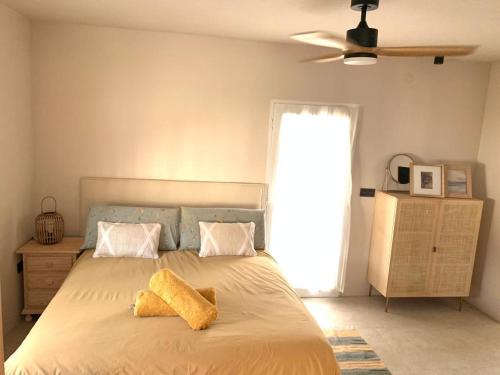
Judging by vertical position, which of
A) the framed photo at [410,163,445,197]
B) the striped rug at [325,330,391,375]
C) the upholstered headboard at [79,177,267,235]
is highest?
the framed photo at [410,163,445,197]

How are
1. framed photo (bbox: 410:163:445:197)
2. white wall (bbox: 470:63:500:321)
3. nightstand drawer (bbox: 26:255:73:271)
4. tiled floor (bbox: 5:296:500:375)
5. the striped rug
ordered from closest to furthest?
1. the striped rug
2. tiled floor (bbox: 5:296:500:375)
3. nightstand drawer (bbox: 26:255:73:271)
4. framed photo (bbox: 410:163:445:197)
5. white wall (bbox: 470:63:500:321)

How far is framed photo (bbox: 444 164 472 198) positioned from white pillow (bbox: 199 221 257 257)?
2.03 m

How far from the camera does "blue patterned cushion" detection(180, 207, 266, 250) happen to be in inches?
135

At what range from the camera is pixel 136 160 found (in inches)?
144

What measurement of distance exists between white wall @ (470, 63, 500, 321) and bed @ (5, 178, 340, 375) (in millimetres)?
2424

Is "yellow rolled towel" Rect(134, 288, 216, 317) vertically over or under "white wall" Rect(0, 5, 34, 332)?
under

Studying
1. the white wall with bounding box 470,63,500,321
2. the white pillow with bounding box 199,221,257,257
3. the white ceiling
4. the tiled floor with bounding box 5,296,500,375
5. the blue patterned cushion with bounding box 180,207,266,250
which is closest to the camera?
the white ceiling

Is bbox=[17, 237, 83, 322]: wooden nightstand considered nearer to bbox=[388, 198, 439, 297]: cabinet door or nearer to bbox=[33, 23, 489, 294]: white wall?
bbox=[33, 23, 489, 294]: white wall

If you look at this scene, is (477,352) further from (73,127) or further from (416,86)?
(73,127)

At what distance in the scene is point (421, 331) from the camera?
11.8 ft

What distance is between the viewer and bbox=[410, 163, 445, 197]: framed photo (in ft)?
12.6

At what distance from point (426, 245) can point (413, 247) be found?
0.44ft

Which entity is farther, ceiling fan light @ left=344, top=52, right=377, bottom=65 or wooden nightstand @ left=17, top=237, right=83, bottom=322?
wooden nightstand @ left=17, top=237, right=83, bottom=322

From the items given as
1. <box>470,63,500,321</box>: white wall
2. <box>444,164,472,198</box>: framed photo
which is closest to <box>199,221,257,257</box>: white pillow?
<box>444,164,472,198</box>: framed photo
